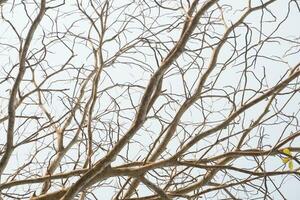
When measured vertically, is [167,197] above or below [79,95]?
below

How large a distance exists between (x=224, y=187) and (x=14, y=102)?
1.38 metres

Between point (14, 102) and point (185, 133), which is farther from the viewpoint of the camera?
point (185, 133)

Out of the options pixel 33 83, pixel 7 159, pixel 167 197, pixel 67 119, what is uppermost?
pixel 33 83

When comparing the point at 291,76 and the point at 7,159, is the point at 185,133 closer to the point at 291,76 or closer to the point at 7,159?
the point at 291,76

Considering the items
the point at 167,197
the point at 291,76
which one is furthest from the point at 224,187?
the point at 291,76

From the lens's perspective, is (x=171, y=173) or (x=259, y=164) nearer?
(x=259, y=164)

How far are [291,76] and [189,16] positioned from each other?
27.3 inches

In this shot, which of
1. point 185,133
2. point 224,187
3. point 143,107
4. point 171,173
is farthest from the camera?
point 171,173

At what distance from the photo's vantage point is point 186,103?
259 cm

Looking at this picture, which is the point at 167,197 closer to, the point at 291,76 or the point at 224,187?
the point at 224,187

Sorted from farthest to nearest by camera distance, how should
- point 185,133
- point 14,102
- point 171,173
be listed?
point 171,173 → point 185,133 → point 14,102

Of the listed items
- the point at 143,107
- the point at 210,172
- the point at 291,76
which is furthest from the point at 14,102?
the point at 291,76

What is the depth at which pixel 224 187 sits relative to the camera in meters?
2.79

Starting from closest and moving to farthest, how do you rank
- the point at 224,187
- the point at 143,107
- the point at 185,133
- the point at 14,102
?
the point at 143,107
the point at 14,102
the point at 224,187
the point at 185,133
